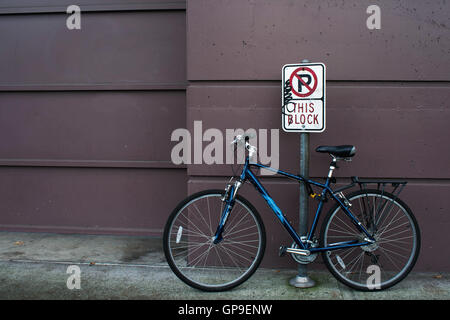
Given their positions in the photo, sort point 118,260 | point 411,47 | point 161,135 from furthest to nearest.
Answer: point 161,135 < point 118,260 < point 411,47

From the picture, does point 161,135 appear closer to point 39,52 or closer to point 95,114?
point 95,114

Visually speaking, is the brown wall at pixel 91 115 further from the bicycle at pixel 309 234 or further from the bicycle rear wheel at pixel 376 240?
the bicycle rear wheel at pixel 376 240

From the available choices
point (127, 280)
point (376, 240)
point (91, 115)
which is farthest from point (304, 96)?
point (91, 115)

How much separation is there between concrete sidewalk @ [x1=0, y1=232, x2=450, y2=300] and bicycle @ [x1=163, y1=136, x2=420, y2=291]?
117mm

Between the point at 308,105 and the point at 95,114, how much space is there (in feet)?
7.98

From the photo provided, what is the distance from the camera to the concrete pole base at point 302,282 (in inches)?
146

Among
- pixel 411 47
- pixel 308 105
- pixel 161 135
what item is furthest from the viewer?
pixel 161 135

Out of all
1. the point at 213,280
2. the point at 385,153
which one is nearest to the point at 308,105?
the point at 385,153

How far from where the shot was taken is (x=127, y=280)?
3.83 meters

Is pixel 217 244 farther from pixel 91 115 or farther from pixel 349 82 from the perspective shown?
pixel 91 115

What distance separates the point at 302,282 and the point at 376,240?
67 centimetres

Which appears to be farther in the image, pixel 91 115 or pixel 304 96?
pixel 91 115

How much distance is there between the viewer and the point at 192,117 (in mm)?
4090

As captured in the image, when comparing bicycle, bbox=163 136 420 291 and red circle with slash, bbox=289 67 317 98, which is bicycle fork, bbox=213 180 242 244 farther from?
red circle with slash, bbox=289 67 317 98
